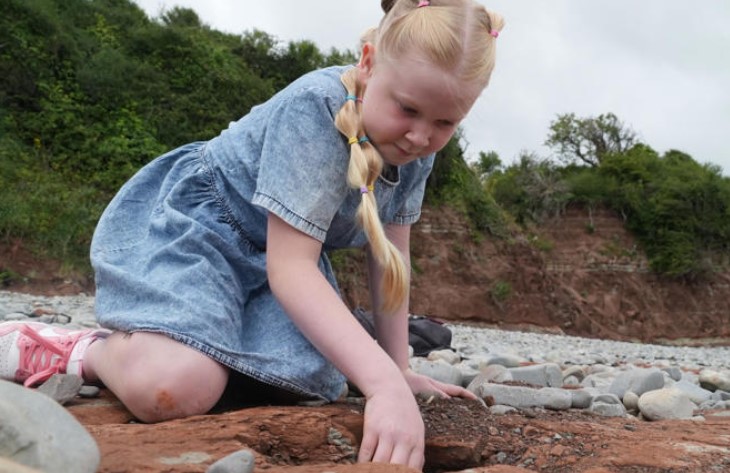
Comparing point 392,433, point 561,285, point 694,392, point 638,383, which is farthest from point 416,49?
point 561,285

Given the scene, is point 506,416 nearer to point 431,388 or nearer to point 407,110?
point 431,388

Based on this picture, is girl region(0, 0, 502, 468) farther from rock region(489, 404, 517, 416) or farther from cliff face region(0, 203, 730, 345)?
cliff face region(0, 203, 730, 345)

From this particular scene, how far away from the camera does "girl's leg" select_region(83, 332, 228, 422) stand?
186cm

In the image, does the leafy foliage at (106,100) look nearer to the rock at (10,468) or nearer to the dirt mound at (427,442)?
the dirt mound at (427,442)

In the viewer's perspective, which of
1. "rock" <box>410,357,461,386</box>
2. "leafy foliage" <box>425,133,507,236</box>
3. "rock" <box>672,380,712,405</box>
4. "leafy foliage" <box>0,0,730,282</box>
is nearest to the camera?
"rock" <box>410,357,461,386</box>

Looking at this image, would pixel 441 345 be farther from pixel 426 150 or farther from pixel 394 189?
pixel 426 150

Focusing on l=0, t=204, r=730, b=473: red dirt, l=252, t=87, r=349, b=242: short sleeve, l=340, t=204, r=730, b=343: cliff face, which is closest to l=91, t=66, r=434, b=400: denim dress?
l=252, t=87, r=349, b=242: short sleeve

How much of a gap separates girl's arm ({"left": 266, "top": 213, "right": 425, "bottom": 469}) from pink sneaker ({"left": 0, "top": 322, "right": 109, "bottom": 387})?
77 centimetres

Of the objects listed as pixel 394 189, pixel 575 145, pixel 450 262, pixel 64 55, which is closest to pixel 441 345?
pixel 394 189

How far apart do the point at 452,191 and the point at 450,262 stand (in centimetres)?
195

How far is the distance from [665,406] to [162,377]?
191 cm

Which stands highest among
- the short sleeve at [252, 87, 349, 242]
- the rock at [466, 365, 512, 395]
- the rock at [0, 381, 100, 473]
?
the short sleeve at [252, 87, 349, 242]

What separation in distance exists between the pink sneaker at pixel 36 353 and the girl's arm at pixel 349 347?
77cm

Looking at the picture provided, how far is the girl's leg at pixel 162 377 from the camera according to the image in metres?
1.86
